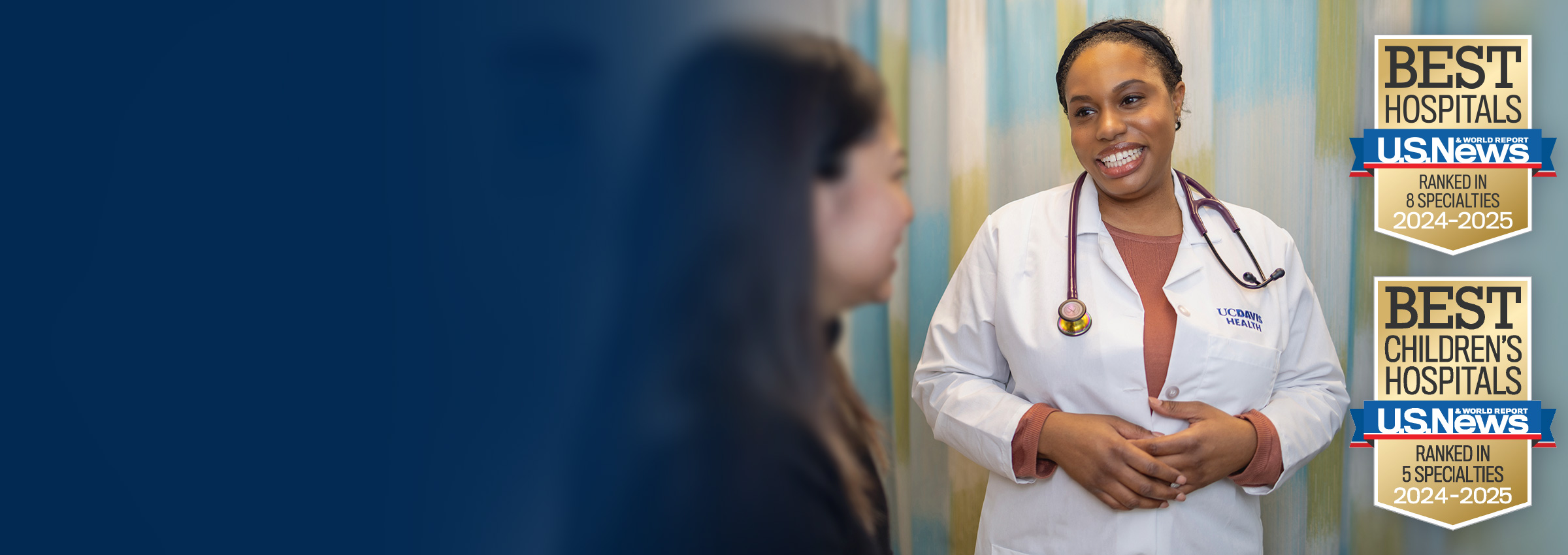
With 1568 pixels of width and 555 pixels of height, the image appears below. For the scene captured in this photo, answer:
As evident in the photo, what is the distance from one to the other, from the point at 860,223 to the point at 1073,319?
110cm

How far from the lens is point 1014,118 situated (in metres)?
1.67

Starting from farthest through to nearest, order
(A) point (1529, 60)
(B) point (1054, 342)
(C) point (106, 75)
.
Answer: (A) point (1529, 60) → (B) point (1054, 342) → (C) point (106, 75)

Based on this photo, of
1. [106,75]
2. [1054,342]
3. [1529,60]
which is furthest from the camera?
[1529,60]

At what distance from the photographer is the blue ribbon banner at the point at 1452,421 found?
5.27 feet

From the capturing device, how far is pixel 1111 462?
3.61ft

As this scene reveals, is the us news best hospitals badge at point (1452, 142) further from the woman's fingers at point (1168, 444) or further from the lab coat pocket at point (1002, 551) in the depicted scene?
the lab coat pocket at point (1002, 551)

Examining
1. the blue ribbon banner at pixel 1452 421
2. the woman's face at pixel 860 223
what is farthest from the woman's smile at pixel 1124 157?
the woman's face at pixel 860 223

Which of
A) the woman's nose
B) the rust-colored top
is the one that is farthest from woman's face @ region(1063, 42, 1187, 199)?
the rust-colored top

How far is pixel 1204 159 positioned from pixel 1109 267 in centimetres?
57

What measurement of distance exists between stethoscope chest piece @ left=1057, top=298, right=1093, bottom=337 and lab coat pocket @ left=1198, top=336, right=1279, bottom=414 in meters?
0.17

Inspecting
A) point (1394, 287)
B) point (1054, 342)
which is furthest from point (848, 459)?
point (1394, 287)

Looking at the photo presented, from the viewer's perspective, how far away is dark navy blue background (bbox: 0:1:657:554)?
0.23 feet

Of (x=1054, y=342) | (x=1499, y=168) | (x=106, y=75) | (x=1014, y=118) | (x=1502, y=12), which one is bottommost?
(x=1054, y=342)

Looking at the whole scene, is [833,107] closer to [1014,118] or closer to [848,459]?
[848,459]
